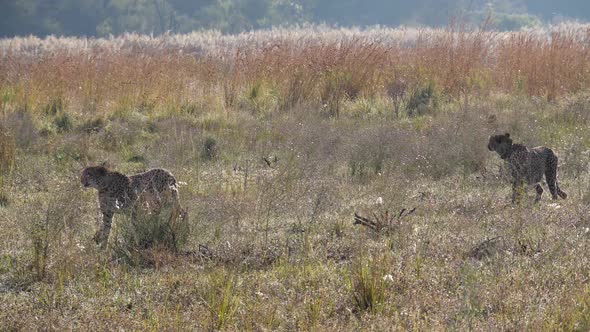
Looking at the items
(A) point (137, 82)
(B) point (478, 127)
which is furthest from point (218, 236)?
(A) point (137, 82)

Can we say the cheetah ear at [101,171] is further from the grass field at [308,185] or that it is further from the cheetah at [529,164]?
the cheetah at [529,164]

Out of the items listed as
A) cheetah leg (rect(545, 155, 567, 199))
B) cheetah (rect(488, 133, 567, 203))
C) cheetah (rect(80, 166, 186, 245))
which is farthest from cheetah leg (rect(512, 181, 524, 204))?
cheetah (rect(80, 166, 186, 245))

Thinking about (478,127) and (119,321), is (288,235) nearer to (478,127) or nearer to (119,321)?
(119,321)

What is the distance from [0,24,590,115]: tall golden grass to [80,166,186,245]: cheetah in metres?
6.42

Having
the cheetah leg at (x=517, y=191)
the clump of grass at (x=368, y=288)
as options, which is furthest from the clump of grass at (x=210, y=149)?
the clump of grass at (x=368, y=288)

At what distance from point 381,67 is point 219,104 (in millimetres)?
3046

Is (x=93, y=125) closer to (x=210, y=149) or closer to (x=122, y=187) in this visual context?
(x=210, y=149)

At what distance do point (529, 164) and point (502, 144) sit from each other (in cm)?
37

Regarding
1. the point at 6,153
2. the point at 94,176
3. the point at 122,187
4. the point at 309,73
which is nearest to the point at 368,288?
the point at 122,187

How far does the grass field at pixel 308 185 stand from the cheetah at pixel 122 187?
0.22 m

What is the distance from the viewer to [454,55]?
15.4 metres

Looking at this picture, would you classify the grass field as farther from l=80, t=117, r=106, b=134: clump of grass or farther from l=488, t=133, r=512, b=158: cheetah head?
l=488, t=133, r=512, b=158: cheetah head

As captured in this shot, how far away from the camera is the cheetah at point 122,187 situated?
7.18 m

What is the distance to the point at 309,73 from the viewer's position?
1443cm
